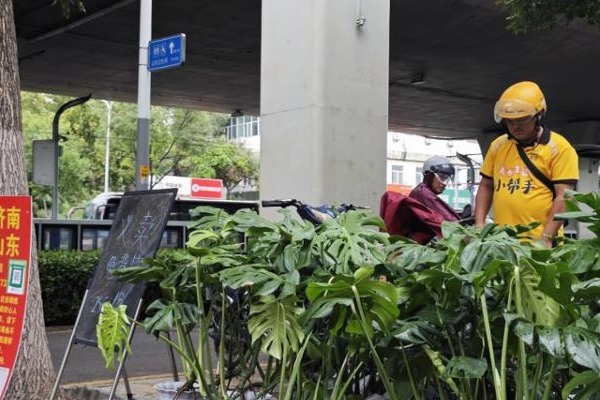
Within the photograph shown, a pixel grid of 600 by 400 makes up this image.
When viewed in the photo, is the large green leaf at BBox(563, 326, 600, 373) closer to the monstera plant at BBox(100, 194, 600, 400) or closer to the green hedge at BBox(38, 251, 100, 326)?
the monstera plant at BBox(100, 194, 600, 400)

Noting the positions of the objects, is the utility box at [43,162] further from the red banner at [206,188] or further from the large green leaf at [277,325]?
the red banner at [206,188]

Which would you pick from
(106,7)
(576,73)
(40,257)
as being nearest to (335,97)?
(40,257)

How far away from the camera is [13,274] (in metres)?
3.93

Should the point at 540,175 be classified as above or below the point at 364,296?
above

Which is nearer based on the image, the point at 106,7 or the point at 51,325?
the point at 51,325

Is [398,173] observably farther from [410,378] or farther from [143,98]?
[410,378]

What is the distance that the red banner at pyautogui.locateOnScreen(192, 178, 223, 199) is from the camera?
39.8m

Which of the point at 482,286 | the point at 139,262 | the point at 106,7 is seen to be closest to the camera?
the point at 482,286

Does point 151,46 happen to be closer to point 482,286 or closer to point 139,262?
point 139,262

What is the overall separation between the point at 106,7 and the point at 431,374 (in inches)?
473

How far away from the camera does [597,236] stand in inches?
105

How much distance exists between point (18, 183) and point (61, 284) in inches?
238

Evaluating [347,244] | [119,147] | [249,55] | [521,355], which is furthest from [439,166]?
[119,147]

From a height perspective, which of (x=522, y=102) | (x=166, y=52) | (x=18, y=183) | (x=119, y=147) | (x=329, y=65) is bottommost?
(x=18, y=183)
